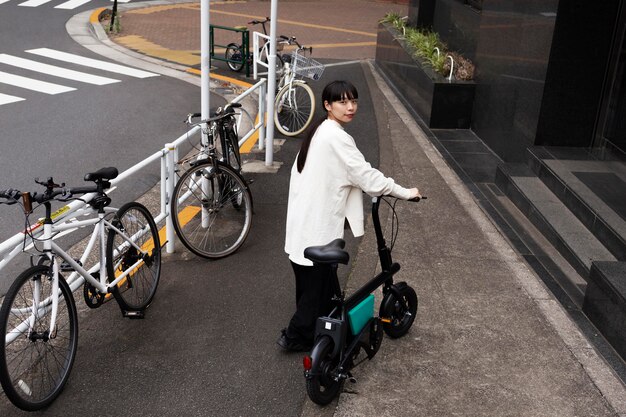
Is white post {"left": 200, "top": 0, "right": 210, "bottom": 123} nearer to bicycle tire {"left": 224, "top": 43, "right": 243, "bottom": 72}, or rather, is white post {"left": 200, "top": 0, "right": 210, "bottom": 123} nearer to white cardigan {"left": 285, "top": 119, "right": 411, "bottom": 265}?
white cardigan {"left": 285, "top": 119, "right": 411, "bottom": 265}

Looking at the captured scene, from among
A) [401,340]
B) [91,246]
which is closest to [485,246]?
[401,340]

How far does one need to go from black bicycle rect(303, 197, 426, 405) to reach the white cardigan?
176mm

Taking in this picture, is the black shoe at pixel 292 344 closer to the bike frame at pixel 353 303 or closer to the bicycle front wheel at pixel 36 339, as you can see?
the bike frame at pixel 353 303

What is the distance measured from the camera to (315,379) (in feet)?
15.1

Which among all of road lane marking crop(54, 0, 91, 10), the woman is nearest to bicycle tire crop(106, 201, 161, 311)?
the woman

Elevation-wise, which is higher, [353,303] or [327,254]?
[327,254]

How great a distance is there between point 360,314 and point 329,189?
87 centimetres

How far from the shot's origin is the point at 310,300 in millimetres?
5207

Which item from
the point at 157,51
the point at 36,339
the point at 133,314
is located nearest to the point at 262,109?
the point at 133,314

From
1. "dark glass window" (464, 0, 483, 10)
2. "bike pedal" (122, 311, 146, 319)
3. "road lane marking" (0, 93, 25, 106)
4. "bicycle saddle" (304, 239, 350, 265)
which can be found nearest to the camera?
"bicycle saddle" (304, 239, 350, 265)

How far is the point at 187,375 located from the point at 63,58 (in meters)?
13.2

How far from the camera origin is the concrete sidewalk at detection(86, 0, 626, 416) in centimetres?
488

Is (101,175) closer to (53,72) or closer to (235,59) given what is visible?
(235,59)

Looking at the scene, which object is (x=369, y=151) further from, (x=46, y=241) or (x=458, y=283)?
(x=46, y=241)
